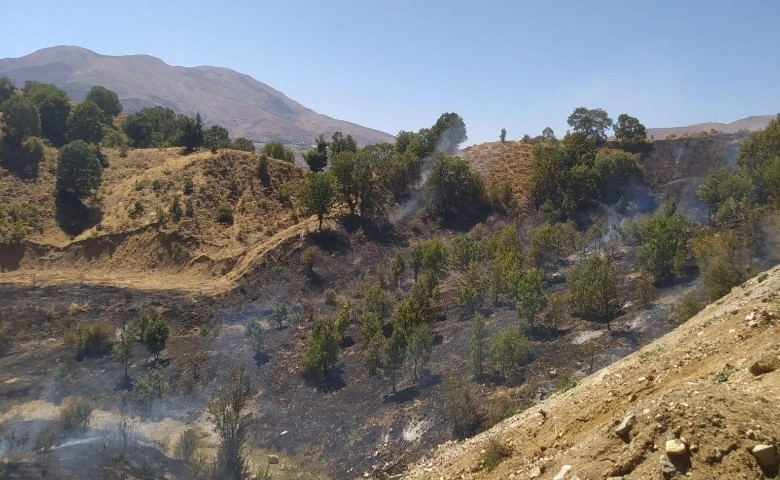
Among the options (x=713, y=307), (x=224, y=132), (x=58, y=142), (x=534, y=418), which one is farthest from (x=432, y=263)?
(x=58, y=142)

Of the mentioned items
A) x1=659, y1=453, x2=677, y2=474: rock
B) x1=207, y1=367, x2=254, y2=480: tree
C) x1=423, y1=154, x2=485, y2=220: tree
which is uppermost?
x1=423, y1=154, x2=485, y2=220: tree

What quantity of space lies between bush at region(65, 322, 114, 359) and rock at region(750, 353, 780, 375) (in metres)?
26.6

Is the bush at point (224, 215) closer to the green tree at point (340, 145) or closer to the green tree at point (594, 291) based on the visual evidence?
the green tree at point (340, 145)

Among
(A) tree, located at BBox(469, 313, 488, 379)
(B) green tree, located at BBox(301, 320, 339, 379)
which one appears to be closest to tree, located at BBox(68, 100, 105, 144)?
(B) green tree, located at BBox(301, 320, 339, 379)

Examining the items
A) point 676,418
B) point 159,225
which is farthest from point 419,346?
point 159,225

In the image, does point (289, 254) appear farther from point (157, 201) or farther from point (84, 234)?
point (84, 234)

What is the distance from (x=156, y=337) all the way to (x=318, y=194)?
15.1m

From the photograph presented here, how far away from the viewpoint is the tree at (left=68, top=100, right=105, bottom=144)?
46.2 m

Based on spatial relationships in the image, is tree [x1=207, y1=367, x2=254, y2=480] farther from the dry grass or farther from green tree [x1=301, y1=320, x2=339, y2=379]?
the dry grass

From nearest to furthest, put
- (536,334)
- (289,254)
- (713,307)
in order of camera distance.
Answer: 1. (713,307)
2. (536,334)
3. (289,254)

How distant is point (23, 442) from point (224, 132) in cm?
3959

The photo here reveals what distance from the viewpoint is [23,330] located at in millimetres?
26828

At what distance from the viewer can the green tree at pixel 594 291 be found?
71.8ft

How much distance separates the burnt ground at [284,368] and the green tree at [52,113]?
21267mm
